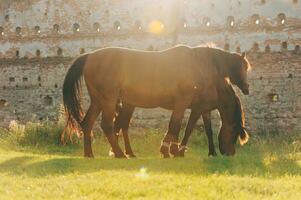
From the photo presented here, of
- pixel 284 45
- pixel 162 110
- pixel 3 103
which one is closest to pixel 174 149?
pixel 162 110

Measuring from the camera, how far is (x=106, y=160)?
29.0 ft

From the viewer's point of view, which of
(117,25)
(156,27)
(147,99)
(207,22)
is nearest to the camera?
(147,99)

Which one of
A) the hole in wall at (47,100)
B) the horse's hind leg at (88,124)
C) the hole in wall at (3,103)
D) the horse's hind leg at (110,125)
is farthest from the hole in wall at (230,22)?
the horse's hind leg at (110,125)

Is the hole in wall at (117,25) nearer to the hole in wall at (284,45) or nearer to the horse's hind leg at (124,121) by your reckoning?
the hole in wall at (284,45)

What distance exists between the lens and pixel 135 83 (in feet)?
31.8

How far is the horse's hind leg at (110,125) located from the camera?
9.59 m

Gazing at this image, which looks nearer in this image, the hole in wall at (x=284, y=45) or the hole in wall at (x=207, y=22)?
the hole in wall at (x=284, y=45)

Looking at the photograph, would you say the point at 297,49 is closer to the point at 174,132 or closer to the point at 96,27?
the point at 96,27

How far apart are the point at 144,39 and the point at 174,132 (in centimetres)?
1200

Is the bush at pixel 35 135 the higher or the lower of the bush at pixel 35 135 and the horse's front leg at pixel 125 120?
the lower

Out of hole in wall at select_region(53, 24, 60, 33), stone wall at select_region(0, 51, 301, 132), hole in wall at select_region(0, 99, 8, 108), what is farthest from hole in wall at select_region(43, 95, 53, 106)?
hole in wall at select_region(53, 24, 60, 33)

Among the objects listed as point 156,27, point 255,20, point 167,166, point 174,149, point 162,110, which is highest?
point 255,20

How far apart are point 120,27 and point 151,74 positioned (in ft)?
39.5

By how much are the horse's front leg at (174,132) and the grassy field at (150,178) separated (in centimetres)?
83
